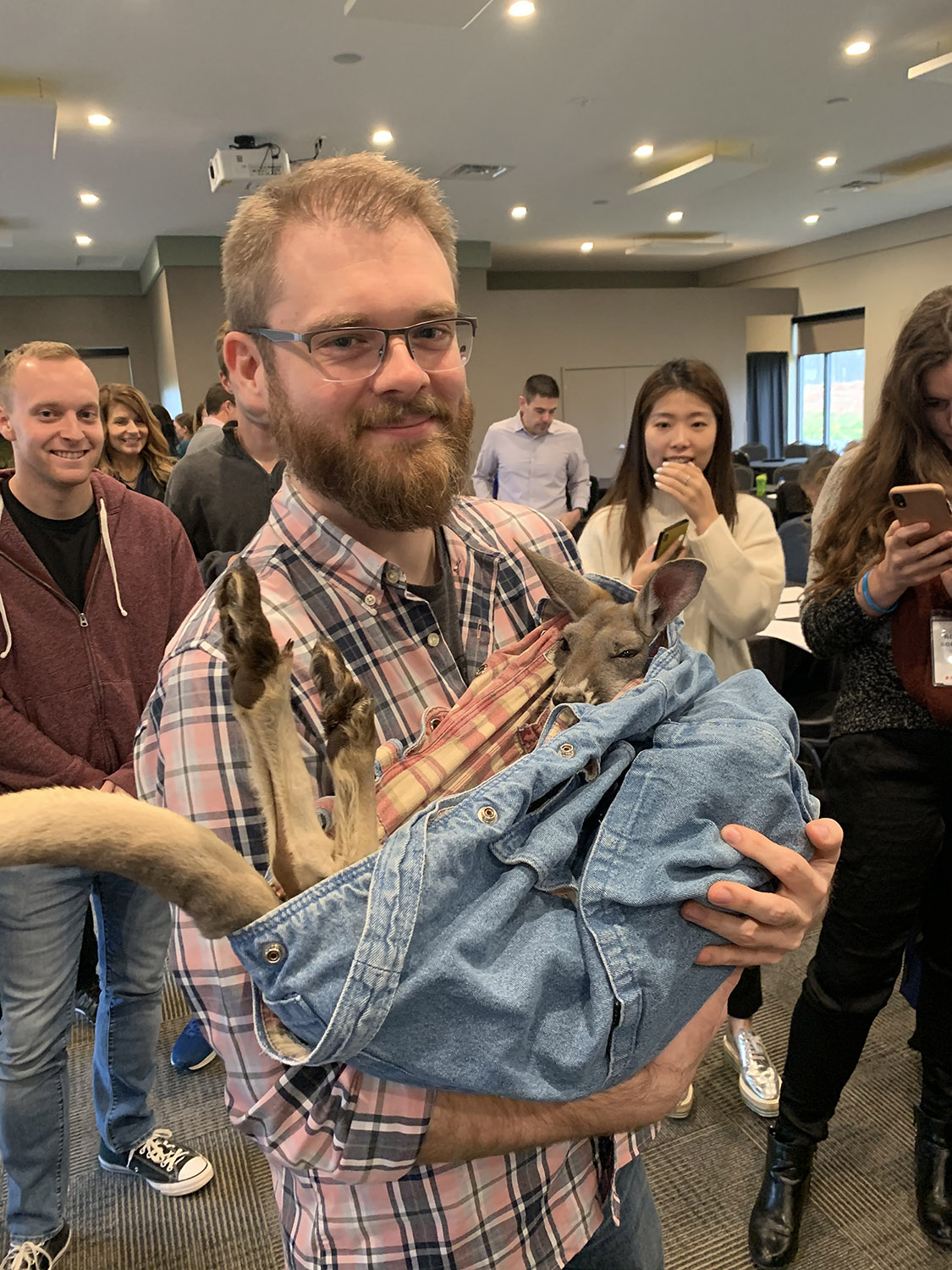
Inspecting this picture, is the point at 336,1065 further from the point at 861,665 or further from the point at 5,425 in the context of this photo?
the point at 5,425

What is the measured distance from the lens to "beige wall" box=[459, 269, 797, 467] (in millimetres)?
13086

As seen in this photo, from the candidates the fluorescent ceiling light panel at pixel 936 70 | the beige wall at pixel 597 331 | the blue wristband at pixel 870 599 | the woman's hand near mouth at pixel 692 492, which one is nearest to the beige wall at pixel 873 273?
the beige wall at pixel 597 331

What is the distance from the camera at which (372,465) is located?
3.23 ft


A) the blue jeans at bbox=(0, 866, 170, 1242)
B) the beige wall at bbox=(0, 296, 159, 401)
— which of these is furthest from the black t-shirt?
the beige wall at bbox=(0, 296, 159, 401)

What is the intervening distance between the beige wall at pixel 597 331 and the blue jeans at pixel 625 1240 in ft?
40.2

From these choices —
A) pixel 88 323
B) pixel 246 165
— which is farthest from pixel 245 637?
pixel 88 323

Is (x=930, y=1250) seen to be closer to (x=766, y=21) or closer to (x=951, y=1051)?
(x=951, y=1051)

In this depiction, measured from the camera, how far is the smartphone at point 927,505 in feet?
5.33

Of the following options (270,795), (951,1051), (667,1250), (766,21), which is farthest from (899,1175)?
(766,21)

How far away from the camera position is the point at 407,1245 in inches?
35.0

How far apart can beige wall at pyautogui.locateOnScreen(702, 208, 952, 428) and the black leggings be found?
11051mm

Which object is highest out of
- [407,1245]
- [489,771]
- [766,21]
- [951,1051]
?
[766,21]

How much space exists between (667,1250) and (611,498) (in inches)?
76.1

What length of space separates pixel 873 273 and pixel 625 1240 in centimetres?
1504
